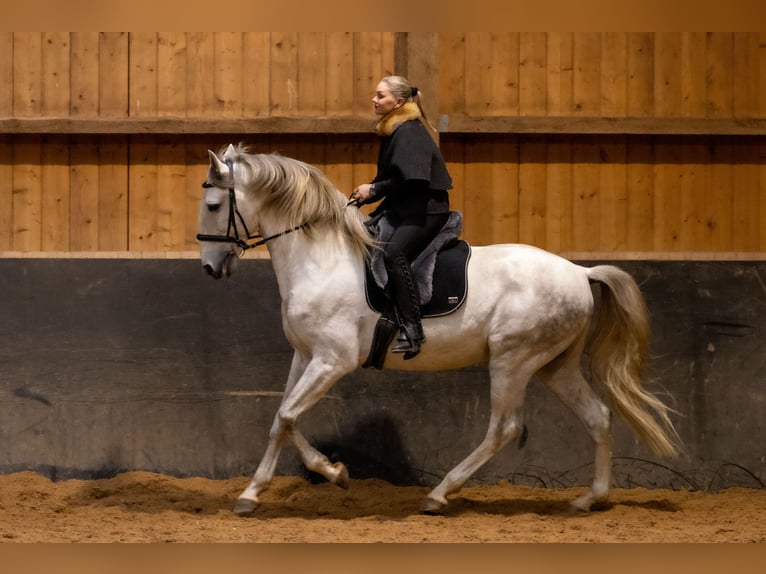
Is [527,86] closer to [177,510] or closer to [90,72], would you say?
[90,72]

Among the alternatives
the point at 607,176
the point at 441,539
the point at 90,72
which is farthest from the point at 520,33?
the point at 441,539

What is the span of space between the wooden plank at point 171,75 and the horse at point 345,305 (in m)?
1.69

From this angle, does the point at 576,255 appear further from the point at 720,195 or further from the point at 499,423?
the point at 499,423

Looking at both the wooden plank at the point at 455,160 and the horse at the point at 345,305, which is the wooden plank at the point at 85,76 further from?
the wooden plank at the point at 455,160

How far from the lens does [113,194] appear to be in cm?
905

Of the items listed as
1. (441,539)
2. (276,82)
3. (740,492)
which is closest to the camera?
(441,539)

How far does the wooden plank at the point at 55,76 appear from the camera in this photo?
9.03 meters

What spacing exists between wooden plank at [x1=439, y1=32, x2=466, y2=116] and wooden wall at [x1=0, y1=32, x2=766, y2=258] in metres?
0.01

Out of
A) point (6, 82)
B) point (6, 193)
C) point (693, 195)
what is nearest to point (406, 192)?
point (693, 195)

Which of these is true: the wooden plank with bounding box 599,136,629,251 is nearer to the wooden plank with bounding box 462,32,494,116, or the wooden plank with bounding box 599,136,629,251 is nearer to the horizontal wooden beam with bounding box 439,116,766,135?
the horizontal wooden beam with bounding box 439,116,766,135

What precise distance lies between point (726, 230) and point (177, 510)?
454cm

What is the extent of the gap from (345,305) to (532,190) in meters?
2.41

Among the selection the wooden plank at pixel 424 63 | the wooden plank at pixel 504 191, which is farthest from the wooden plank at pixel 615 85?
the wooden plank at pixel 424 63

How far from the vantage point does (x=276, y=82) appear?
29.7 ft
